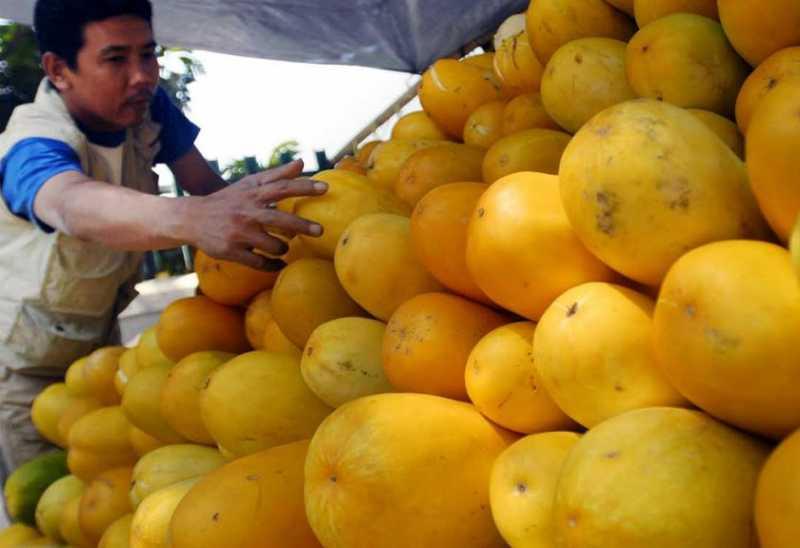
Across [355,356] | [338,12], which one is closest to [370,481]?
[355,356]

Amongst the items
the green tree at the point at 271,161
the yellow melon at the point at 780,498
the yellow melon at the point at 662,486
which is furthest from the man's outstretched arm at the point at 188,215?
the green tree at the point at 271,161

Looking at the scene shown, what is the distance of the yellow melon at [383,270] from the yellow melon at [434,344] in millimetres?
113

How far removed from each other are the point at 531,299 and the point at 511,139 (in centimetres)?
43

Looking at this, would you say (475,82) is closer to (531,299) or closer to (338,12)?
(531,299)

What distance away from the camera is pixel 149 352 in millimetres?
1873

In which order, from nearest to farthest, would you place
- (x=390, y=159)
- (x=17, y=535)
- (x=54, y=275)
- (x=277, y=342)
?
(x=277, y=342)
(x=390, y=159)
(x=17, y=535)
(x=54, y=275)

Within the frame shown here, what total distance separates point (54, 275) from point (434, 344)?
1738 mm

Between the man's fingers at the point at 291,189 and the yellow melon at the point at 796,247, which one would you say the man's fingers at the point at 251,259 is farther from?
the yellow melon at the point at 796,247

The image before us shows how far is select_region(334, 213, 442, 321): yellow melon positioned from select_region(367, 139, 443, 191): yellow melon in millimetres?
420

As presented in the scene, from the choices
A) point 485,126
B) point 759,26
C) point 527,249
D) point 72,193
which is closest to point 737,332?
point 527,249

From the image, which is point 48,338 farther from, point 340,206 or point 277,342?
point 340,206

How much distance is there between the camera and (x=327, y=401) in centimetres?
122

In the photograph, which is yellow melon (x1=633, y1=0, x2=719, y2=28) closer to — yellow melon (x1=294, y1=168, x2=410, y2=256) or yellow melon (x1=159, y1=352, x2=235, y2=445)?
yellow melon (x1=294, y1=168, x2=410, y2=256)

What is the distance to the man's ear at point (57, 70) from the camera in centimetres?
245
